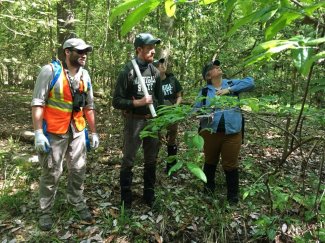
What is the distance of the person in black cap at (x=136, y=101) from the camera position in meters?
4.43

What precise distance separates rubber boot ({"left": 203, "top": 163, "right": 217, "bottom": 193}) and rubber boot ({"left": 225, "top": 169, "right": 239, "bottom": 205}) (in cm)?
30

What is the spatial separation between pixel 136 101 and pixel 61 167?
4.29 ft

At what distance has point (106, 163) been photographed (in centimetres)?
652

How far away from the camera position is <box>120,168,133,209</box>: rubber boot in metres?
4.77

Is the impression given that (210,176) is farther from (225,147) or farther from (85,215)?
(85,215)

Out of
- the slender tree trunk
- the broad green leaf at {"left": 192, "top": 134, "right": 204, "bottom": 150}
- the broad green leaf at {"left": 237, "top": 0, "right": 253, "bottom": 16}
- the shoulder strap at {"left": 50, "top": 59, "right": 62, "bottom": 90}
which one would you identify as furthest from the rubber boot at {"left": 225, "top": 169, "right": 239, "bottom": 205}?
the slender tree trunk

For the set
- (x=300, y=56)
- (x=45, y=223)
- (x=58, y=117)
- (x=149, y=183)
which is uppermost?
(x=300, y=56)

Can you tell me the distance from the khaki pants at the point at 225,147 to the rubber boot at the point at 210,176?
18 centimetres

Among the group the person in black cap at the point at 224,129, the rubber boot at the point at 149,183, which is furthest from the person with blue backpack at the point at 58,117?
the person in black cap at the point at 224,129

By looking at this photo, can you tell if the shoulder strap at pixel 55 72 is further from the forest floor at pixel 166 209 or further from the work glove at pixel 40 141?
the forest floor at pixel 166 209

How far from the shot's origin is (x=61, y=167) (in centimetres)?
440

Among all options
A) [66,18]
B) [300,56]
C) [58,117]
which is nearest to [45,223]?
[58,117]

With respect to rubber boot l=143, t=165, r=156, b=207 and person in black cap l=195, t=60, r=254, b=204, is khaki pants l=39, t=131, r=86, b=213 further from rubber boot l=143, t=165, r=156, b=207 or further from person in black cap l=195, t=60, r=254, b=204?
person in black cap l=195, t=60, r=254, b=204

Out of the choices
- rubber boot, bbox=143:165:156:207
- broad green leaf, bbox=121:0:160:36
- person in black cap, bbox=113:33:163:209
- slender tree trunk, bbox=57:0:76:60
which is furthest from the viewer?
slender tree trunk, bbox=57:0:76:60
